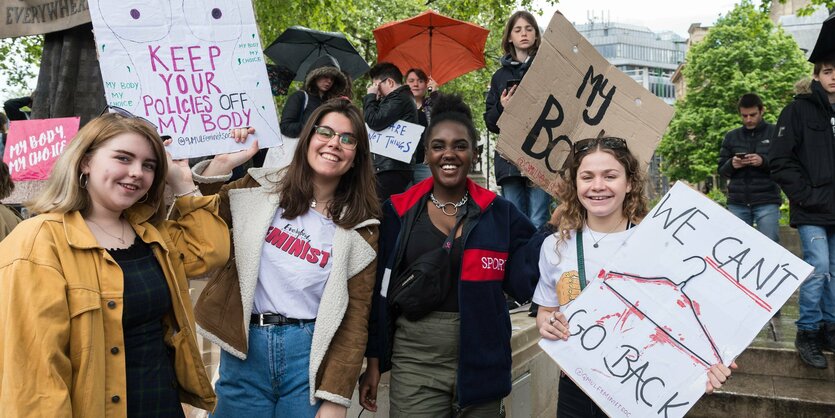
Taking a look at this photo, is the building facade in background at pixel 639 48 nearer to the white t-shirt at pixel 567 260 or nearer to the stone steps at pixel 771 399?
the stone steps at pixel 771 399

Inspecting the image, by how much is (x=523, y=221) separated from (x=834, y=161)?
304 centimetres

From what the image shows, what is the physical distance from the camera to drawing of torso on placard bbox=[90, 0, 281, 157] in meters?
2.99

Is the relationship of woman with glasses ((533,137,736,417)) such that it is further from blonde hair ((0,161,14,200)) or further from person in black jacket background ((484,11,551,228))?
blonde hair ((0,161,14,200))

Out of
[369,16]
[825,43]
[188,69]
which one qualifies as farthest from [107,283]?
[369,16]

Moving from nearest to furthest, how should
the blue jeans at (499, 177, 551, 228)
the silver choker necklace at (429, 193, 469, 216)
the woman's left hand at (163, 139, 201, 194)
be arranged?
the woman's left hand at (163, 139, 201, 194), the silver choker necklace at (429, 193, 469, 216), the blue jeans at (499, 177, 551, 228)

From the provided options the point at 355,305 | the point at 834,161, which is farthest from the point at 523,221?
the point at 834,161

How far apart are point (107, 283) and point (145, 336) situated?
0.25 m

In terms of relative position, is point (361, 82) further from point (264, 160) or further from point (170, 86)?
point (170, 86)

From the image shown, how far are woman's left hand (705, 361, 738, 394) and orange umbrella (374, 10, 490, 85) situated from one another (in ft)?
18.7

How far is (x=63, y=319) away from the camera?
2.02 meters

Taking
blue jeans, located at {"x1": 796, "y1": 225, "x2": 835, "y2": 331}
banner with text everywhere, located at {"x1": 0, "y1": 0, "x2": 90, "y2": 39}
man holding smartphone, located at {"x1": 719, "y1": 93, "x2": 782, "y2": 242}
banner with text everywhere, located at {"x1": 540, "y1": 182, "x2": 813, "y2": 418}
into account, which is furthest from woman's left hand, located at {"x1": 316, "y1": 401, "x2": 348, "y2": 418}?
man holding smartphone, located at {"x1": 719, "y1": 93, "x2": 782, "y2": 242}

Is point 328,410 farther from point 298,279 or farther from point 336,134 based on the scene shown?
point 336,134

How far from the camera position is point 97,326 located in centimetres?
211

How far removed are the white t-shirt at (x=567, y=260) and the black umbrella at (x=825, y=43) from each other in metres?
3.19
